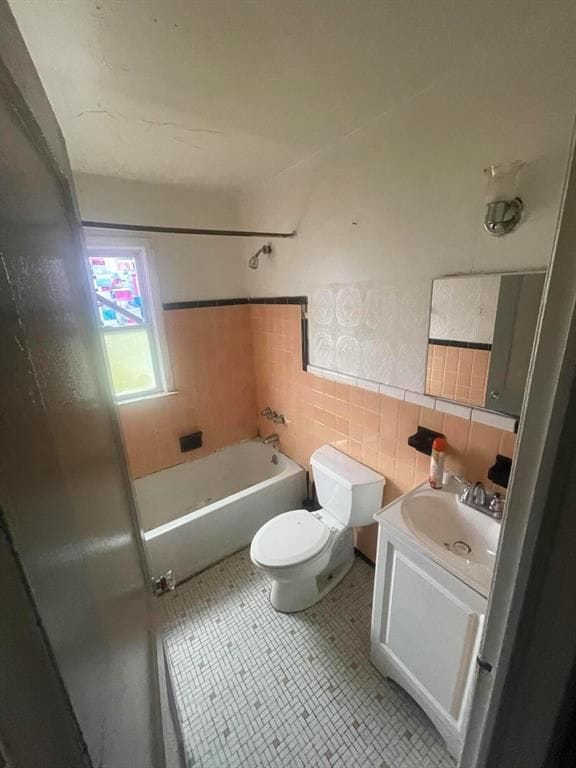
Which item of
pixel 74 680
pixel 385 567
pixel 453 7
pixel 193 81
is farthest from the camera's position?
pixel 385 567

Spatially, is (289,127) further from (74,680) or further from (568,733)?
(568,733)

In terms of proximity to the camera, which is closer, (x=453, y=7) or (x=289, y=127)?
(x=453, y=7)

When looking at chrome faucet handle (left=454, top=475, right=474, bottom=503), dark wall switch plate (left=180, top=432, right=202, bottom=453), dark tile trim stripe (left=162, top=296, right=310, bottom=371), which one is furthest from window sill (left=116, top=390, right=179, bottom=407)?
chrome faucet handle (left=454, top=475, right=474, bottom=503)

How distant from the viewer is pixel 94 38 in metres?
0.86

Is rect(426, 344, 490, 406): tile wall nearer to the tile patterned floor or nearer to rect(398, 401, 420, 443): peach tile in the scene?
rect(398, 401, 420, 443): peach tile

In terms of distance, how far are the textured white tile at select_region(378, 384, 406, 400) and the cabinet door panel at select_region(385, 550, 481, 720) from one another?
2.26 feet

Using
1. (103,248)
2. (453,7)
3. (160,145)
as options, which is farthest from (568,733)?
(103,248)

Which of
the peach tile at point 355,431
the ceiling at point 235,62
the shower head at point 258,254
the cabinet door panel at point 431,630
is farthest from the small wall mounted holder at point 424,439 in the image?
the shower head at point 258,254

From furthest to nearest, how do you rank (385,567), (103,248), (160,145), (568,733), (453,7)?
(103,248) → (160,145) → (385,567) → (453,7) → (568,733)

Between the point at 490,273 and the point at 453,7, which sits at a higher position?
the point at 453,7

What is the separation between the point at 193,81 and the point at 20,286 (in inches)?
45.9

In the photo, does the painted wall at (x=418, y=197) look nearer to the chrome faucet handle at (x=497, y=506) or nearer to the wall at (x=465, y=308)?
the wall at (x=465, y=308)

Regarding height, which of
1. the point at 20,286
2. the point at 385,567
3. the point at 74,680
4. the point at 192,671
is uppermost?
the point at 20,286

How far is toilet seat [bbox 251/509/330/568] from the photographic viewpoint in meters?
1.61
